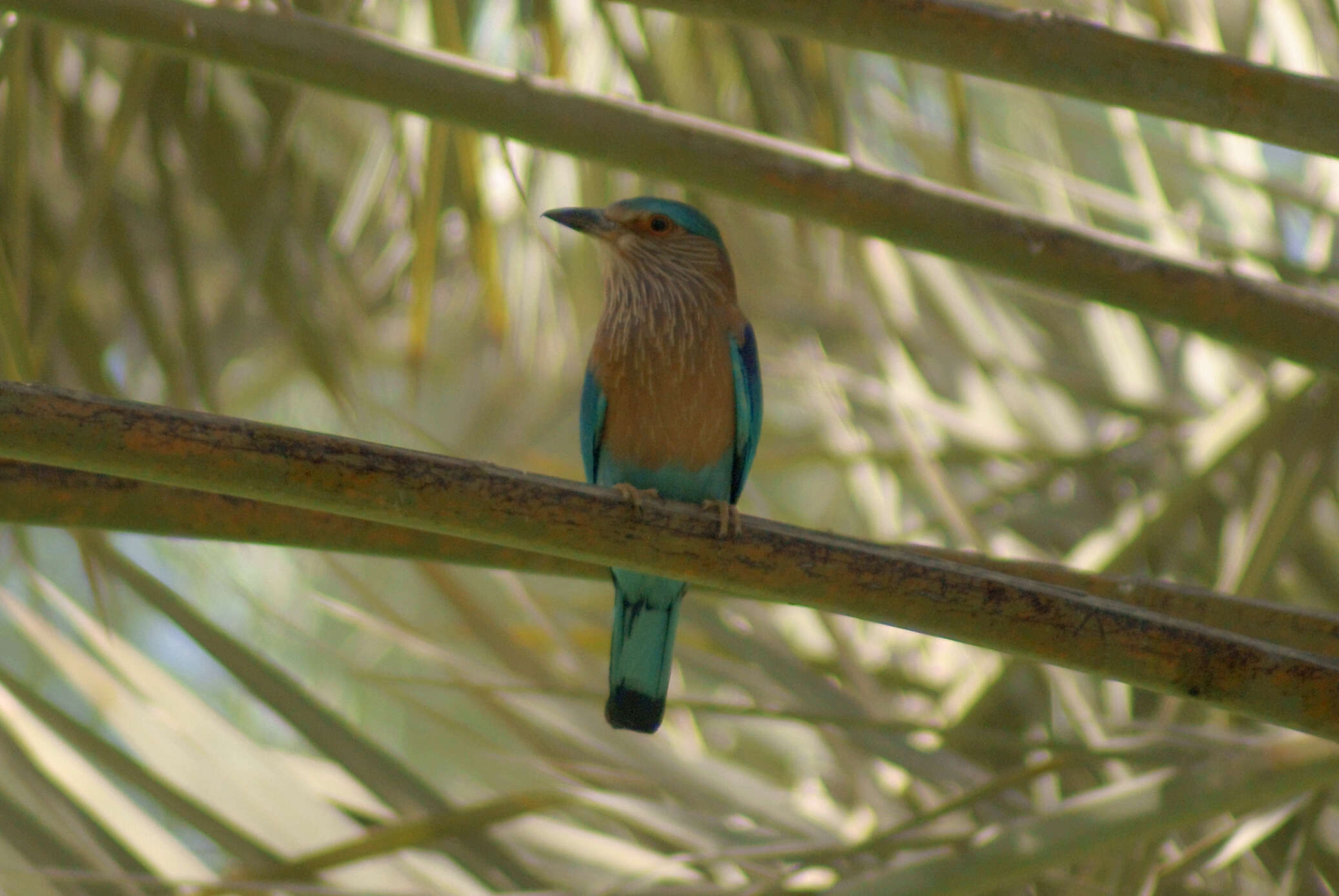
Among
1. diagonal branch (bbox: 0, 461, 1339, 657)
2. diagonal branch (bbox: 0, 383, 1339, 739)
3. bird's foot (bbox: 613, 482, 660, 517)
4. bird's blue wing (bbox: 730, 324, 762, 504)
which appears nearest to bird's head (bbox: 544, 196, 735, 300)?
bird's blue wing (bbox: 730, 324, 762, 504)

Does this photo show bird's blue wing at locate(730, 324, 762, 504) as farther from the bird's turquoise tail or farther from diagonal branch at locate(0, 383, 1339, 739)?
diagonal branch at locate(0, 383, 1339, 739)

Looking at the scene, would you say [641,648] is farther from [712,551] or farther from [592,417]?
[712,551]

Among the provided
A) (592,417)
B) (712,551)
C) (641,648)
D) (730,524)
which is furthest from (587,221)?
(712,551)

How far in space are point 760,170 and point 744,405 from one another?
37.8 inches

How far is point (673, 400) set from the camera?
2.91 m

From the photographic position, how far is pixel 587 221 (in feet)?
10.6

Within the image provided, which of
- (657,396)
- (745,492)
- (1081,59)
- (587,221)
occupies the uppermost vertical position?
(587,221)

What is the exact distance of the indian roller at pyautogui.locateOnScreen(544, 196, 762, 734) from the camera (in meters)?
2.75

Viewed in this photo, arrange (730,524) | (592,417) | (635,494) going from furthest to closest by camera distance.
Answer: (592,417), (635,494), (730,524)

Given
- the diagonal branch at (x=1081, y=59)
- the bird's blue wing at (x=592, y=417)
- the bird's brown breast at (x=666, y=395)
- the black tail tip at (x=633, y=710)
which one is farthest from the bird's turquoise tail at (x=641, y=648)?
the diagonal branch at (x=1081, y=59)

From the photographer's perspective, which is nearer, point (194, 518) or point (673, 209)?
point (194, 518)

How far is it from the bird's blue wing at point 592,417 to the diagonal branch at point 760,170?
3.09 feet

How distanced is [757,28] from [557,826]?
1784 mm

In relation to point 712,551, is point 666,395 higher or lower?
higher
